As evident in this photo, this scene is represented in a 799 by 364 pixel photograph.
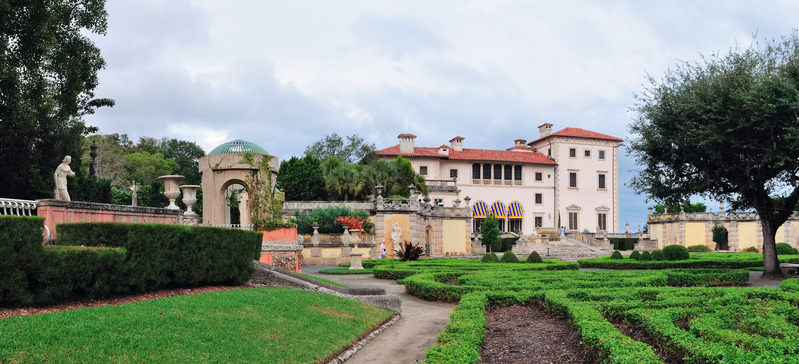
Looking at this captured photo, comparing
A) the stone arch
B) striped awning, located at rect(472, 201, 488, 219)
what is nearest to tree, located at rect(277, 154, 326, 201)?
striped awning, located at rect(472, 201, 488, 219)

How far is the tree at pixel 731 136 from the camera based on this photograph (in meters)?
16.7

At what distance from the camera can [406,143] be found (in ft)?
190

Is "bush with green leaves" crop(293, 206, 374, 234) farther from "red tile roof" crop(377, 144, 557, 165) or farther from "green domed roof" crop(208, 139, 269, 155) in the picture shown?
"red tile roof" crop(377, 144, 557, 165)

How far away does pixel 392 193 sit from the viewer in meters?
45.8

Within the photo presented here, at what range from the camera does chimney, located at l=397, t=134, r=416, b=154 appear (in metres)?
57.7

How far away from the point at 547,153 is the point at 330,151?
22.7 m

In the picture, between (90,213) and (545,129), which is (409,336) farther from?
(545,129)

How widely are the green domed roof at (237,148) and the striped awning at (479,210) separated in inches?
1450

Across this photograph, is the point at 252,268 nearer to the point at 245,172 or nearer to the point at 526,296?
the point at 526,296

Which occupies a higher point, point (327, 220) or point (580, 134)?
point (580, 134)

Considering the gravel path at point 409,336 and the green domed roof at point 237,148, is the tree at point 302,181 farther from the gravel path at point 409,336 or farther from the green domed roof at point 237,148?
the gravel path at point 409,336

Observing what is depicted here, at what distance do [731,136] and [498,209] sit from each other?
42.2 meters

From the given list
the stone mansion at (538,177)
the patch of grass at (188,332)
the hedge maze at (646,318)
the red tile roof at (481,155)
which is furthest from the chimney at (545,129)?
the patch of grass at (188,332)

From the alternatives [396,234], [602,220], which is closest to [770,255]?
[396,234]
